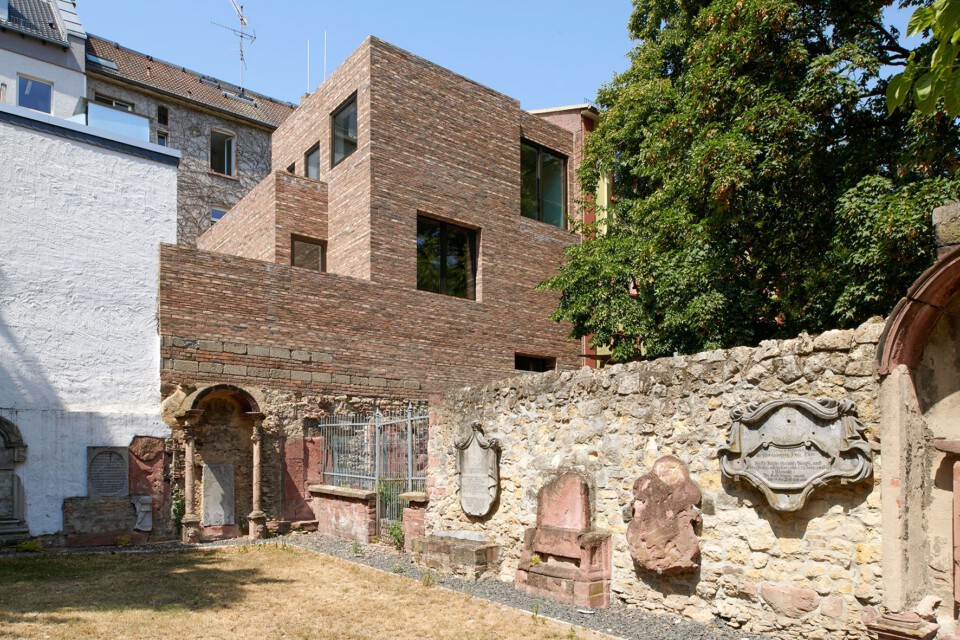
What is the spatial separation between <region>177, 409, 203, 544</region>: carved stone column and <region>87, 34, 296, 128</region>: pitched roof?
52.1ft

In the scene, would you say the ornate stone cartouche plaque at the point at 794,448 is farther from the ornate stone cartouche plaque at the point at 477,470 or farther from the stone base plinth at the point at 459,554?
the stone base plinth at the point at 459,554

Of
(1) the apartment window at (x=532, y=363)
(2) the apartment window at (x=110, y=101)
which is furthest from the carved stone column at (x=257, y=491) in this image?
(2) the apartment window at (x=110, y=101)

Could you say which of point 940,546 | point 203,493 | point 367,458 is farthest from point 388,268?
point 940,546

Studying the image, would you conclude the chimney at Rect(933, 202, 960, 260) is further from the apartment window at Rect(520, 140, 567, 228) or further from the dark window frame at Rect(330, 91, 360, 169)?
the apartment window at Rect(520, 140, 567, 228)

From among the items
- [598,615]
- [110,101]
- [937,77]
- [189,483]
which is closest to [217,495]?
[189,483]

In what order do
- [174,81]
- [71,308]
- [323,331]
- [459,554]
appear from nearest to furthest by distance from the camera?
[459,554], [71,308], [323,331], [174,81]

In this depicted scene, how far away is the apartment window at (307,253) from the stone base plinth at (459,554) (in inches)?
350

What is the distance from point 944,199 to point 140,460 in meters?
12.2

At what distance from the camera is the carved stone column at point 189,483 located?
1274 cm

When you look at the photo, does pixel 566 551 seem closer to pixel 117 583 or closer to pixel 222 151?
pixel 117 583

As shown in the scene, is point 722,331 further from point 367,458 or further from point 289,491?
point 289,491

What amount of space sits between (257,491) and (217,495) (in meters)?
0.65

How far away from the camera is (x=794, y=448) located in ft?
20.7

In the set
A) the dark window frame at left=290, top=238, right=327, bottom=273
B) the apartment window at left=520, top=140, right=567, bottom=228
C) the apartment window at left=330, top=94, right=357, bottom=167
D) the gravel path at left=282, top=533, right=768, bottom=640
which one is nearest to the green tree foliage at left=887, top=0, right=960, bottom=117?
the gravel path at left=282, top=533, right=768, bottom=640
